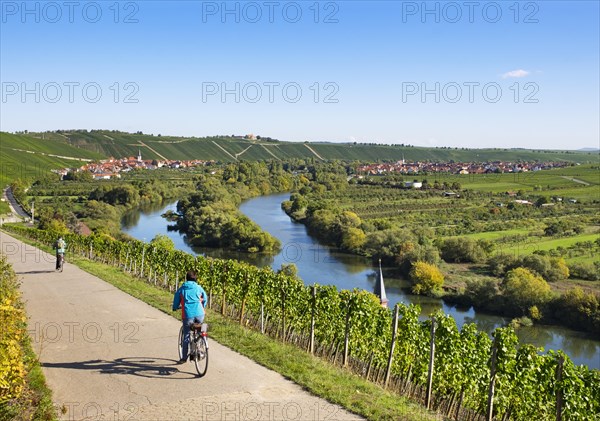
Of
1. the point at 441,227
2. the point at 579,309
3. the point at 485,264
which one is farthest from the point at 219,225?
the point at 579,309

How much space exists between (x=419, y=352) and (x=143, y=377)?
236 inches

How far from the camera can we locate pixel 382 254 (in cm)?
6656

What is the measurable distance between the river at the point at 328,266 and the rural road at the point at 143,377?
33.4 metres

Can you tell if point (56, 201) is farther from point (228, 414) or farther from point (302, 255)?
point (228, 414)

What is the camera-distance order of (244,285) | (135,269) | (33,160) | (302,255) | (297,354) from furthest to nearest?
(33,160), (302,255), (135,269), (244,285), (297,354)

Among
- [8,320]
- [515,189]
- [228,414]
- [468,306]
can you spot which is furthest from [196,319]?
[515,189]

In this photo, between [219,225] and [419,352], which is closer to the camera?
[419,352]

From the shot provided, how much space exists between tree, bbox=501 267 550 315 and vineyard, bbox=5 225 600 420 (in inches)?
1435

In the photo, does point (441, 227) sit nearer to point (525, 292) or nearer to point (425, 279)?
point (425, 279)

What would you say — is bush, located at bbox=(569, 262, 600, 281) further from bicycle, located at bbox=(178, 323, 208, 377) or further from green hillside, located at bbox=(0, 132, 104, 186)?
green hillside, located at bbox=(0, 132, 104, 186)

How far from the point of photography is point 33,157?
142m

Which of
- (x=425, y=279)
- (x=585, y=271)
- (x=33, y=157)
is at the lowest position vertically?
(x=425, y=279)

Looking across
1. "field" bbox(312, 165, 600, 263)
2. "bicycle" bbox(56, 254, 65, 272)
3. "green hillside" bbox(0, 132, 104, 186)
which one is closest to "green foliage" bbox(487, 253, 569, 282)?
"field" bbox(312, 165, 600, 263)

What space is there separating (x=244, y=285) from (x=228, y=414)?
25.7 ft
